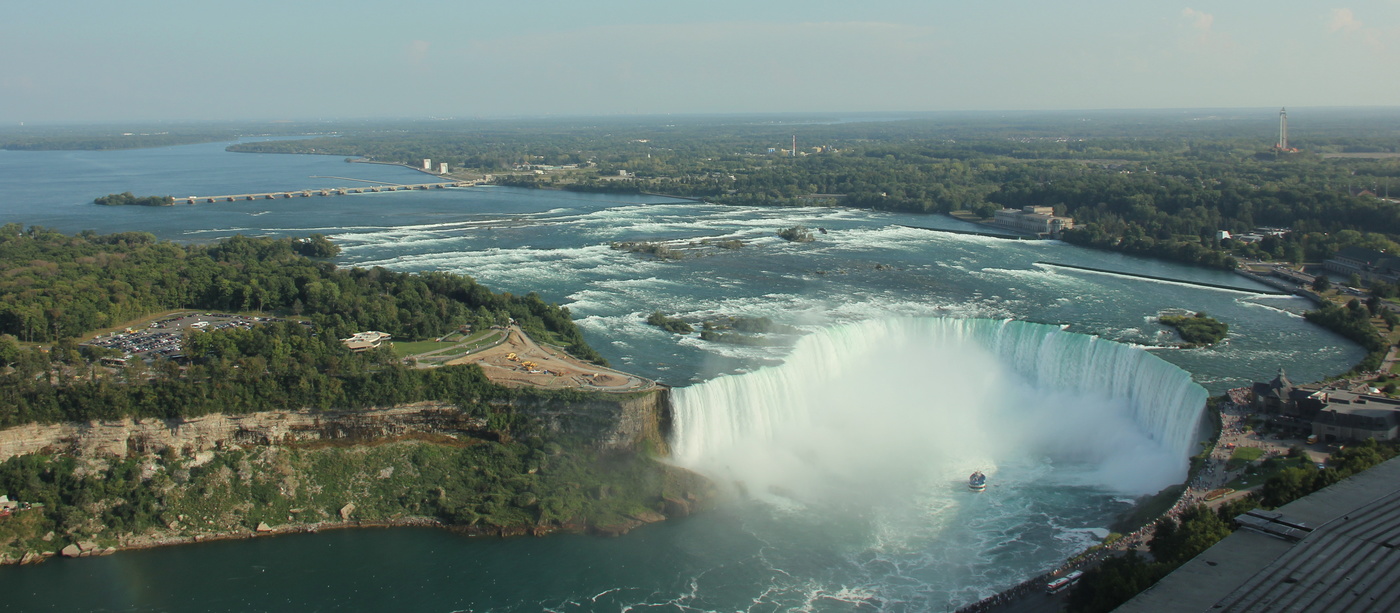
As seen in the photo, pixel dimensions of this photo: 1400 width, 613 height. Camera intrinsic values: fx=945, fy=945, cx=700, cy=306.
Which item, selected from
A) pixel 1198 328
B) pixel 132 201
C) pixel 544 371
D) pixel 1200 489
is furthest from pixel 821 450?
pixel 132 201

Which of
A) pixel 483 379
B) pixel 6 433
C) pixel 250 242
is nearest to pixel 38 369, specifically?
pixel 6 433

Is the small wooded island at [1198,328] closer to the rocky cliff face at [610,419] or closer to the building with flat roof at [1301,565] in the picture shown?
the building with flat roof at [1301,565]

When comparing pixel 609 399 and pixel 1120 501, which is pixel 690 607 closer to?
pixel 609 399

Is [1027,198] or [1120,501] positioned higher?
[1027,198]

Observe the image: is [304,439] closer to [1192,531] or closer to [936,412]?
[936,412]

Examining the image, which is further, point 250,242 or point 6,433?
point 250,242
